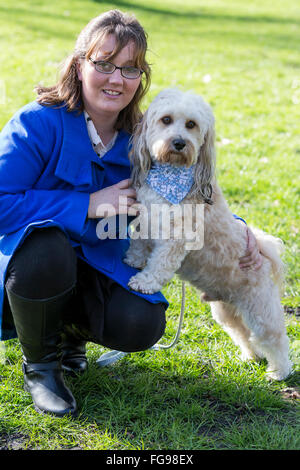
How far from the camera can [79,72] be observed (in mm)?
2693

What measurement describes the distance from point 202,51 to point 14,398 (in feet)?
34.0

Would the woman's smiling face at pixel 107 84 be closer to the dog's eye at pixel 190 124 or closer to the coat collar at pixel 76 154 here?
the coat collar at pixel 76 154

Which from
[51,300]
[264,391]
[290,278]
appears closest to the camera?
[51,300]

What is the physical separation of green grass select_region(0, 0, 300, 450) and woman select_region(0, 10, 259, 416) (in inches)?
7.4

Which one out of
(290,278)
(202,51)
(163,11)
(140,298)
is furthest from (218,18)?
(140,298)

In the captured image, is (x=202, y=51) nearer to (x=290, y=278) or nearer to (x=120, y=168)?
(x=290, y=278)

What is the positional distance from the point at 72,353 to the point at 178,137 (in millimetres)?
1317

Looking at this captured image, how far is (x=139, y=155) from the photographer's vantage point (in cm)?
267

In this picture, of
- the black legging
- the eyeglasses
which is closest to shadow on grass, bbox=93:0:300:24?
the eyeglasses

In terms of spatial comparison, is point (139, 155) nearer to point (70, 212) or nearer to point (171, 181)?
point (171, 181)

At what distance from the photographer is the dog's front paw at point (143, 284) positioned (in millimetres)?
2662

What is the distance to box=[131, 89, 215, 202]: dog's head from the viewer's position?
101 inches

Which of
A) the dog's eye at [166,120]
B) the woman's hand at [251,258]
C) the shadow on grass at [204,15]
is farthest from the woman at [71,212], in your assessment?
the shadow on grass at [204,15]

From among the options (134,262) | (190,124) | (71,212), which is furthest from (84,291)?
(190,124)
